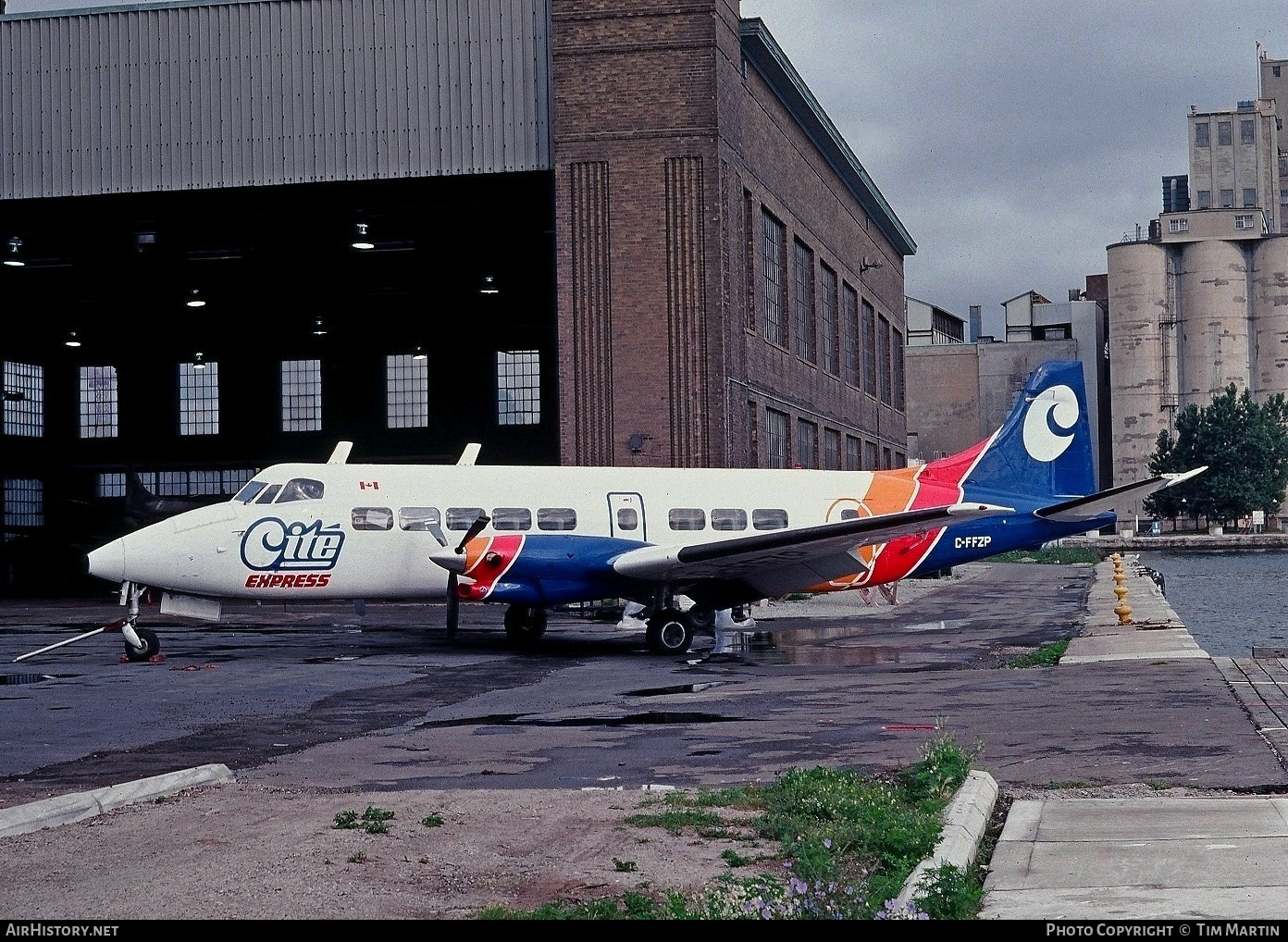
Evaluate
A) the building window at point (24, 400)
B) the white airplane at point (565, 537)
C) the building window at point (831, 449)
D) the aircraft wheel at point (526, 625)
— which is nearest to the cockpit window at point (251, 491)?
the white airplane at point (565, 537)

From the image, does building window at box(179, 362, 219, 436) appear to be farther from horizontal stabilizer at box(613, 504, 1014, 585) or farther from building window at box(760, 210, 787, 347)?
horizontal stabilizer at box(613, 504, 1014, 585)

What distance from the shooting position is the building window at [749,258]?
40.3m

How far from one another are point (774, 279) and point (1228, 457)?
96.5 metres

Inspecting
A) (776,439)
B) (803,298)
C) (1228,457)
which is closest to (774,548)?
(776,439)

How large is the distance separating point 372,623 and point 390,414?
27.9 meters

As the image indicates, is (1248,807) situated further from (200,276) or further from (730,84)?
(200,276)

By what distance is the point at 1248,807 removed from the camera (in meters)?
8.99

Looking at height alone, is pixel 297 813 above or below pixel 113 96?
below

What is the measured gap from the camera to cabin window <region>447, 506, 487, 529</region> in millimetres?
25297

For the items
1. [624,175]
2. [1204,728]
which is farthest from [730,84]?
[1204,728]

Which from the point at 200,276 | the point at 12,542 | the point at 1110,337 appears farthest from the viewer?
the point at 1110,337

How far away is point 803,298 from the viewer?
162 ft

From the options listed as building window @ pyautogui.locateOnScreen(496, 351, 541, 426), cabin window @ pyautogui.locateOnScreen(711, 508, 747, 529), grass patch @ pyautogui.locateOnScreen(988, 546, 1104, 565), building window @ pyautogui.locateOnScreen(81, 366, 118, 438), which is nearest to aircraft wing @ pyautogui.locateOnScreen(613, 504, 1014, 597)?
cabin window @ pyautogui.locateOnScreen(711, 508, 747, 529)

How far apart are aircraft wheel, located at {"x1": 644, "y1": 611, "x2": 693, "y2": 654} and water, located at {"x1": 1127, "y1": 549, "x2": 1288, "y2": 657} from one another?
9.70m
